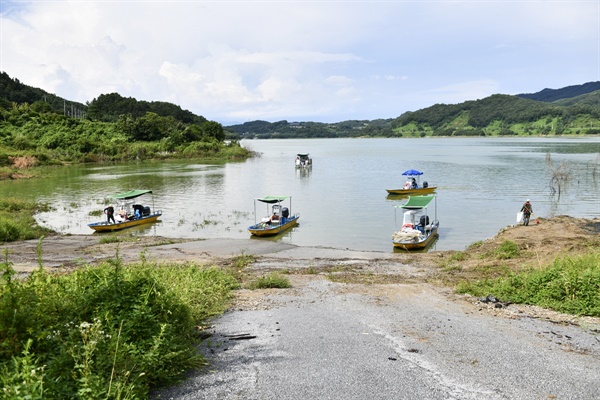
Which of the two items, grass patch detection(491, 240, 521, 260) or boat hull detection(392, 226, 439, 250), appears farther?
boat hull detection(392, 226, 439, 250)

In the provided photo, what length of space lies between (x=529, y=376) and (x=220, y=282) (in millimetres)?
7378

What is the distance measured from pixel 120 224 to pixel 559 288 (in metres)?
25.4

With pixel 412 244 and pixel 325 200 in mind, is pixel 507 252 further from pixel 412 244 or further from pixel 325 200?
pixel 325 200

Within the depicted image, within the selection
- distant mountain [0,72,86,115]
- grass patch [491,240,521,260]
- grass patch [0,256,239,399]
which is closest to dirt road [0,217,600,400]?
grass patch [0,256,239,399]

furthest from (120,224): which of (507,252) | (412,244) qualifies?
(507,252)

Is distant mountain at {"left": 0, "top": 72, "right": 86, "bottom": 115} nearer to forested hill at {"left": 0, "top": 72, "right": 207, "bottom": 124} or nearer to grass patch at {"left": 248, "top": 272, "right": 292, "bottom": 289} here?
forested hill at {"left": 0, "top": 72, "right": 207, "bottom": 124}

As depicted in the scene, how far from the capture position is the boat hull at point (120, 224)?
27641 mm

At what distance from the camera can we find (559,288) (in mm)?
9852

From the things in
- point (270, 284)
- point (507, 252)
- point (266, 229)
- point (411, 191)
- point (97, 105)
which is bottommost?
point (266, 229)

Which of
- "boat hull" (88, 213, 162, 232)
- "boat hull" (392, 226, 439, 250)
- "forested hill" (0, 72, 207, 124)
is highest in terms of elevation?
"forested hill" (0, 72, 207, 124)

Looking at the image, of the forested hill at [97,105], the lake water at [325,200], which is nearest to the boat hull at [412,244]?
the lake water at [325,200]

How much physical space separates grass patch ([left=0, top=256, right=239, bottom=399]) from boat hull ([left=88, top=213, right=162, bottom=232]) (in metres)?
21.6

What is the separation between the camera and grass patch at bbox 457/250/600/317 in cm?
922

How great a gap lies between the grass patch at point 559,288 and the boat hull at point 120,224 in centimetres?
2279
